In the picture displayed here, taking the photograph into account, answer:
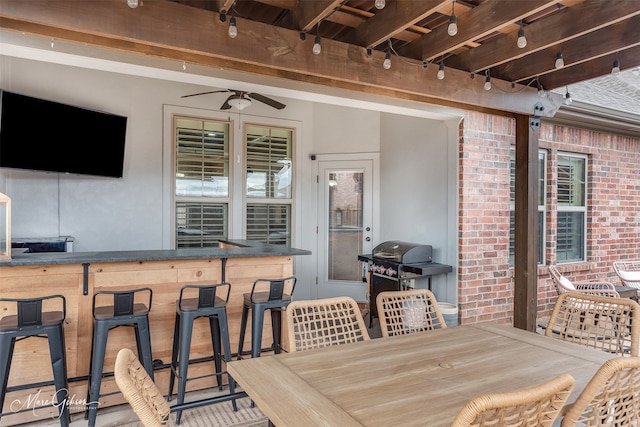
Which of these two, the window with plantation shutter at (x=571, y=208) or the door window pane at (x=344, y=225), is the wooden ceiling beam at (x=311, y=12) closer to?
the door window pane at (x=344, y=225)

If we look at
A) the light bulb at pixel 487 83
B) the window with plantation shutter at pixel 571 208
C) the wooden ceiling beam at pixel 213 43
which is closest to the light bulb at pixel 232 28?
the wooden ceiling beam at pixel 213 43

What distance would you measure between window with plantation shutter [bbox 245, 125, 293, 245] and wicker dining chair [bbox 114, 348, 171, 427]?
4.34 metres

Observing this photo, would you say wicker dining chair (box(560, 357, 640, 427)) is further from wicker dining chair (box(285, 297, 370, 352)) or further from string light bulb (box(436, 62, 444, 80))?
string light bulb (box(436, 62, 444, 80))

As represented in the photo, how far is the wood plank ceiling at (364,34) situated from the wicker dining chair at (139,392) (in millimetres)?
1554

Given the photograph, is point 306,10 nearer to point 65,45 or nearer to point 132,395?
point 65,45

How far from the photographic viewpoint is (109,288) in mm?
2803

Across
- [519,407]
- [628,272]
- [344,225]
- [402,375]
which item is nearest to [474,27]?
[402,375]

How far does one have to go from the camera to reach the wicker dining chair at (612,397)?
3.91 ft

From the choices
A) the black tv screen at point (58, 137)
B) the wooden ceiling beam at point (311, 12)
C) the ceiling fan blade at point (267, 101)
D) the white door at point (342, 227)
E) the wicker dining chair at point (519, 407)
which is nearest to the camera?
the wicker dining chair at point (519, 407)

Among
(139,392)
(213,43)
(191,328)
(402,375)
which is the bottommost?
(191,328)

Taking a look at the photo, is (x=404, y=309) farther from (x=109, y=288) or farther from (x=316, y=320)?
(x=109, y=288)

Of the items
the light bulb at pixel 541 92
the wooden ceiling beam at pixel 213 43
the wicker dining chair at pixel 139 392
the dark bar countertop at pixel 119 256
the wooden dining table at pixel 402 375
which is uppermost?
the light bulb at pixel 541 92

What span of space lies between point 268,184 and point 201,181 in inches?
35.3

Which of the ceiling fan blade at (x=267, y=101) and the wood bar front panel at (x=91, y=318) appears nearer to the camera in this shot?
the wood bar front panel at (x=91, y=318)
